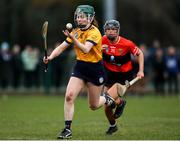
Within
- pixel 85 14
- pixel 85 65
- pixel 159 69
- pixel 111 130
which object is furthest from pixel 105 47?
pixel 159 69

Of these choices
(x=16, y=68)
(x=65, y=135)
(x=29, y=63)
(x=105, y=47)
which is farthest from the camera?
(x=16, y=68)

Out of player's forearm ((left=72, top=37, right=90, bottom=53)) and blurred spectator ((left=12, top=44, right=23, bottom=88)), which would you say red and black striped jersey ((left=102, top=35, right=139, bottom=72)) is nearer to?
player's forearm ((left=72, top=37, right=90, bottom=53))

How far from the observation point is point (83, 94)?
28.9 metres

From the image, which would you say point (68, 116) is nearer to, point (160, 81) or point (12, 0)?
point (160, 81)

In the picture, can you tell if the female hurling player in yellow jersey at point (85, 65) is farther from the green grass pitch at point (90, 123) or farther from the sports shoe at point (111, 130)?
the sports shoe at point (111, 130)

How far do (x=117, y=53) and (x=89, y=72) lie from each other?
4.05 feet

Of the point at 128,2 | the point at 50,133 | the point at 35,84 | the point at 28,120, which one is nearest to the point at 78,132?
the point at 50,133

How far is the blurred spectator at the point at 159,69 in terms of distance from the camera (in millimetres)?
28562

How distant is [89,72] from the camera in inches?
489

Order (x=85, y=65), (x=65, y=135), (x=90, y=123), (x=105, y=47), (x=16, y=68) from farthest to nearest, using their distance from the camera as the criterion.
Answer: (x=16, y=68)
(x=90, y=123)
(x=105, y=47)
(x=85, y=65)
(x=65, y=135)

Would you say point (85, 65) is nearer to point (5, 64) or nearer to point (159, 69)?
point (159, 69)

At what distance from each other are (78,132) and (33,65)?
1677 centimetres

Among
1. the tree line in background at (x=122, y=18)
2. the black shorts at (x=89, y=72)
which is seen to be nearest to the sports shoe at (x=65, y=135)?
the black shorts at (x=89, y=72)

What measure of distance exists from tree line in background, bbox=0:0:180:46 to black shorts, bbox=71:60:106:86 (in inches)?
1365
